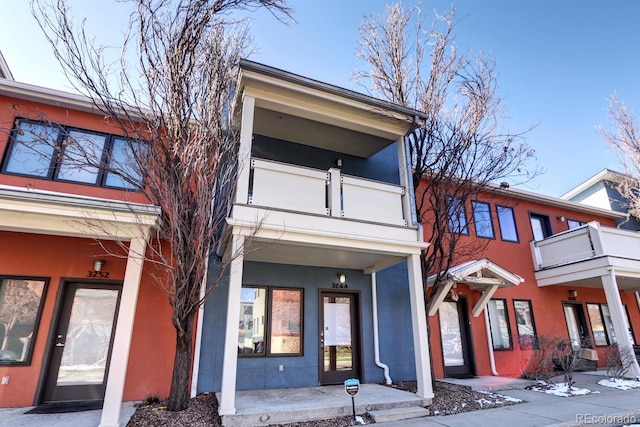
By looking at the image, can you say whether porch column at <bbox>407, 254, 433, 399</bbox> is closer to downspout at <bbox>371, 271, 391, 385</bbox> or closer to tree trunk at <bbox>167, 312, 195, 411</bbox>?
downspout at <bbox>371, 271, 391, 385</bbox>

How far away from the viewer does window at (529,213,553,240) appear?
12.3 metres

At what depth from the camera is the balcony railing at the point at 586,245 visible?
10195 millimetres

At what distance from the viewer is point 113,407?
4.88 metres

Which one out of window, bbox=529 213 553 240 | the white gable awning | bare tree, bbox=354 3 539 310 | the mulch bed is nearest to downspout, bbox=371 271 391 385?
the mulch bed

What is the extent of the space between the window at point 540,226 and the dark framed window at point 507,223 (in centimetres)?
95

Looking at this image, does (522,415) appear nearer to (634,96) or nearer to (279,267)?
(279,267)

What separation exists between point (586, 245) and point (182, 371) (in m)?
11.6

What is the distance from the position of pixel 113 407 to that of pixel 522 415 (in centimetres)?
653

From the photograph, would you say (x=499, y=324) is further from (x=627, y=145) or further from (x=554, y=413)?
(x=627, y=145)

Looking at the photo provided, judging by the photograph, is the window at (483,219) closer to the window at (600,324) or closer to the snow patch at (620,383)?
the snow patch at (620,383)

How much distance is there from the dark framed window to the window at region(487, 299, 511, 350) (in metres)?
2.31

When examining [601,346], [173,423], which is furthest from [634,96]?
[173,423]

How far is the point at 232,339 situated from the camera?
533 centimetres

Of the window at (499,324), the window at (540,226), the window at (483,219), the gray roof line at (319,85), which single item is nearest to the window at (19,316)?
the gray roof line at (319,85)
